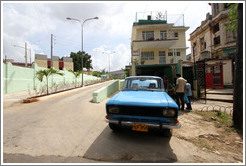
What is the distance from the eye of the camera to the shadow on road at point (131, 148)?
246 centimetres

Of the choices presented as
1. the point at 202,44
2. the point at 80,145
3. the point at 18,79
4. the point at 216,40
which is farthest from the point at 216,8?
the point at 18,79

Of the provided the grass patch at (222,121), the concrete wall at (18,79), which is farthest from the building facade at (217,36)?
the concrete wall at (18,79)

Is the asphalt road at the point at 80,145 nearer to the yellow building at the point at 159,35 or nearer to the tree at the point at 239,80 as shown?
the tree at the point at 239,80

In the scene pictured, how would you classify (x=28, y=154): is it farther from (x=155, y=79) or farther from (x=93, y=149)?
(x=155, y=79)

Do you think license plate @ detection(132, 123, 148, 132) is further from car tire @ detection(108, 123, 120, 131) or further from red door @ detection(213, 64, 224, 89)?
red door @ detection(213, 64, 224, 89)

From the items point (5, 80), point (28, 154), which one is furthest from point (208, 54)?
point (5, 80)

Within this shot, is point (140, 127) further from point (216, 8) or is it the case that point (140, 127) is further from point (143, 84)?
point (216, 8)

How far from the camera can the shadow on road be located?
2461 millimetres

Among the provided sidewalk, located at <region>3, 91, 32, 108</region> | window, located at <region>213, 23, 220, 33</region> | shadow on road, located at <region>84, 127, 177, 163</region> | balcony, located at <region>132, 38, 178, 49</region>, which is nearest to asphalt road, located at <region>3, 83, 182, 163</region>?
shadow on road, located at <region>84, 127, 177, 163</region>

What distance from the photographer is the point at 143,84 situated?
4391 mm

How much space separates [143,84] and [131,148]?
2.17 m

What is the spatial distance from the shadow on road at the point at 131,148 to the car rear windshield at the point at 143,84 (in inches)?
55.3

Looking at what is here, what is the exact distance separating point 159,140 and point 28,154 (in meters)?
2.88

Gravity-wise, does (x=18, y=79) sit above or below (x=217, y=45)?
below
